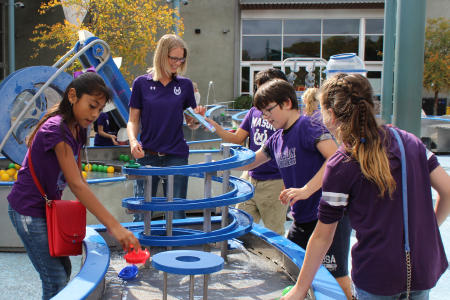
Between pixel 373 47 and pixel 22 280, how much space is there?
2470 cm

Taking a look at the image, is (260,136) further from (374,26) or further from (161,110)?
(374,26)

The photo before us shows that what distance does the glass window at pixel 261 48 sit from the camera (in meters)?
25.1

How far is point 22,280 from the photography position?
3.77 m

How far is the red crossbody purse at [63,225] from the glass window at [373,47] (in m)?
25.1

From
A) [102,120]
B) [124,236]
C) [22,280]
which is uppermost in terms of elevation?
[102,120]

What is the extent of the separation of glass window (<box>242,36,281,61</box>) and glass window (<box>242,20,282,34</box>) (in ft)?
1.13

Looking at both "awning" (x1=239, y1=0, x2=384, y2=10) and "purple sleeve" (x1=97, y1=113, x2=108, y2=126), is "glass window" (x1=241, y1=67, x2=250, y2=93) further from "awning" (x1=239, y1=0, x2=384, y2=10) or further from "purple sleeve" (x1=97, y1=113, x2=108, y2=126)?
"purple sleeve" (x1=97, y1=113, x2=108, y2=126)

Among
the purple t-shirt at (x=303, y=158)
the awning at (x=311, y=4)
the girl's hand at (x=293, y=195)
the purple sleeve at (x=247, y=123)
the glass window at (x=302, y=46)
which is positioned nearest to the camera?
the girl's hand at (x=293, y=195)

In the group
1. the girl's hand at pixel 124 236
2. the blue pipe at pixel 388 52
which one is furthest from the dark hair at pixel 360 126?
the blue pipe at pixel 388 52

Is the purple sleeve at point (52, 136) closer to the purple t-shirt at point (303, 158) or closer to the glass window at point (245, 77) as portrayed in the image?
the purple t-shirt at point (303, 158)

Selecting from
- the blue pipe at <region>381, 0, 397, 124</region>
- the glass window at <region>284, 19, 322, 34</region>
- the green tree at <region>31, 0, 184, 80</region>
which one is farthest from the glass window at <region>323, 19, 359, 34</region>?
the blue pipe at <region>381, 0, 397, 124</region>

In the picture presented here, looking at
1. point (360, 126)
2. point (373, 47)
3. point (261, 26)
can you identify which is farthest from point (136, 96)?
point (373, 47)

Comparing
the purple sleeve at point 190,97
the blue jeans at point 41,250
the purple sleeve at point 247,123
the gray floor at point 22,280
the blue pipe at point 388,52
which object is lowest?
the gray floor at point 22,280

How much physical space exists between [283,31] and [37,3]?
15156 mm
